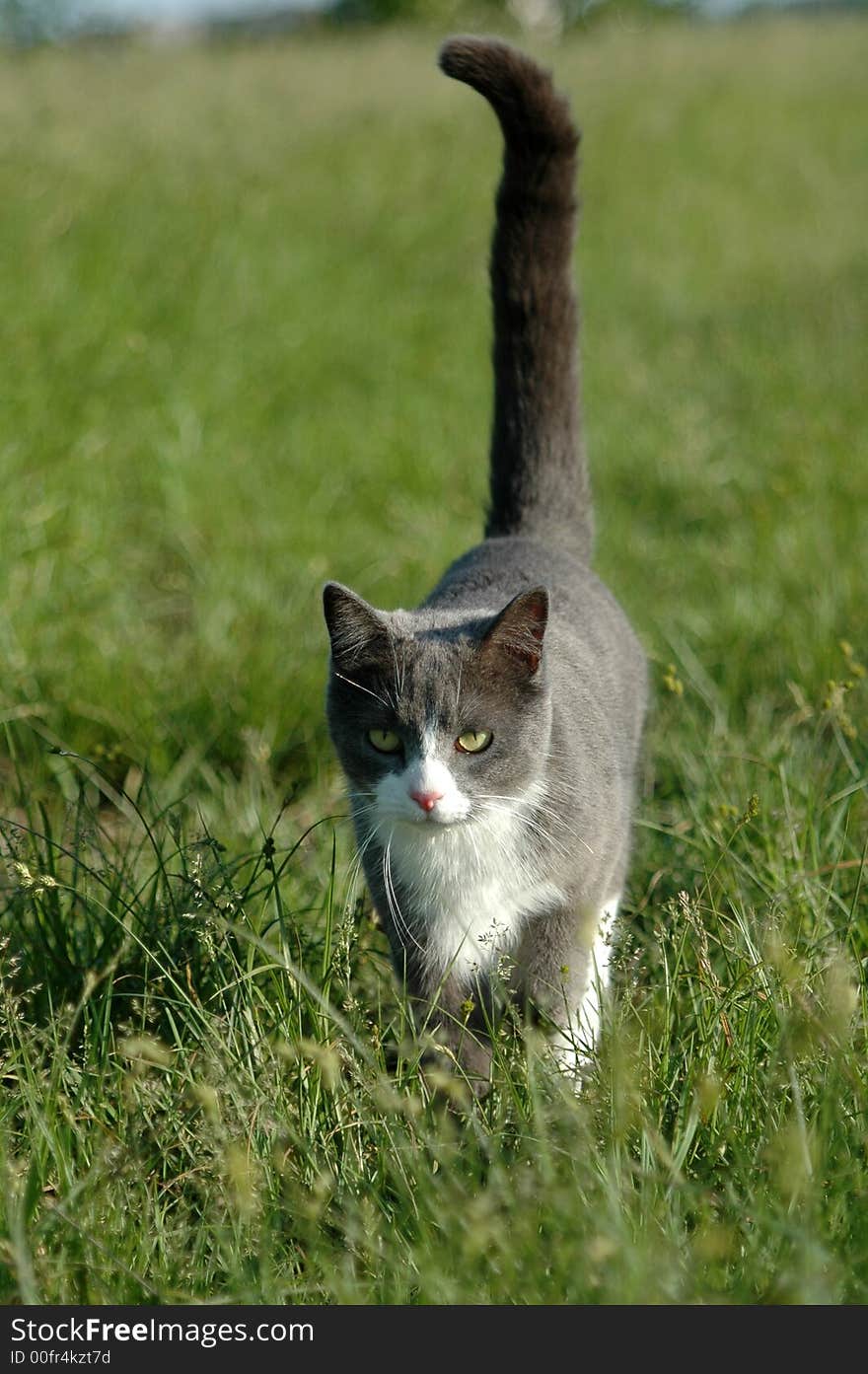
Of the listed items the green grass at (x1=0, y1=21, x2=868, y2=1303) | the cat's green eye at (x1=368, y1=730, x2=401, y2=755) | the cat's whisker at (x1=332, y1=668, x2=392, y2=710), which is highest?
the cat's whisker at (x1=332, y1=668, x2=392, y2=710)

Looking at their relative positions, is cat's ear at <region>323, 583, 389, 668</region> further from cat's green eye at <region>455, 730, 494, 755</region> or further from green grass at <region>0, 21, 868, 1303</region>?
green grass at <region>0, 21, 868, 1303</region>

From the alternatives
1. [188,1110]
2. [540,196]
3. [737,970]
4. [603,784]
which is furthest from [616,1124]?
[540,196]

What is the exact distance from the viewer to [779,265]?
9.10 meters

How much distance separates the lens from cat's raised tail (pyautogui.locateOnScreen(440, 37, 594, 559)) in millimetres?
2811

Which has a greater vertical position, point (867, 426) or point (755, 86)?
point (755, 86)

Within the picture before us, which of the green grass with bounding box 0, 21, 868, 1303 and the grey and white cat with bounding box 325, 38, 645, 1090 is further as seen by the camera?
the grey and white cat with bounding box 325, 38, 645, 1090

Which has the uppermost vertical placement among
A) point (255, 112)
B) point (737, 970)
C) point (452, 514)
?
point (255, 112)

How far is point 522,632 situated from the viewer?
2129 millimetres

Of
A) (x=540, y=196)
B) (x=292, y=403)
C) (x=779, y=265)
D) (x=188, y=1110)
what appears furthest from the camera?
(x=779, y=265)

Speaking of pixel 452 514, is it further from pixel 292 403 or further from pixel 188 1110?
pixel 188 1110

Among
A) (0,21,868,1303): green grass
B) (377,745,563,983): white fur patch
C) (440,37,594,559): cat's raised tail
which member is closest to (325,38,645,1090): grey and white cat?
(377,745,563,983): white fur patch

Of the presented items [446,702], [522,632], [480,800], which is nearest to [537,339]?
[522,632]

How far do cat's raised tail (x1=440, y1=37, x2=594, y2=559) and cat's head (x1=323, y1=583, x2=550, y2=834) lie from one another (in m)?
0.83
